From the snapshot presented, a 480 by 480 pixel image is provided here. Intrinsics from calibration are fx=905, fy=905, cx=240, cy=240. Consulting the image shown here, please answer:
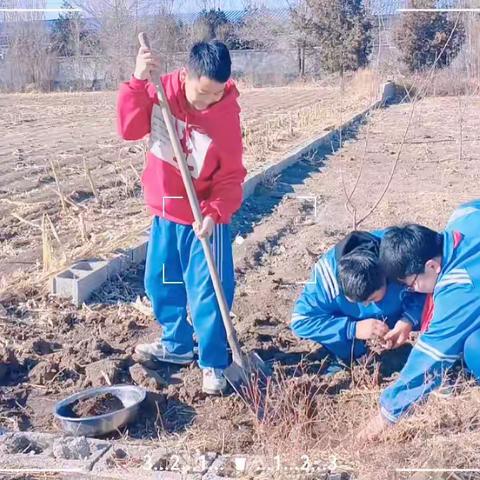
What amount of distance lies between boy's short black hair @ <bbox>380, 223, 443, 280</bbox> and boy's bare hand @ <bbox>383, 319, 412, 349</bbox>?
2.35ft

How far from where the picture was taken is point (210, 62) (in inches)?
155

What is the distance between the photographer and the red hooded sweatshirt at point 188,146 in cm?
421

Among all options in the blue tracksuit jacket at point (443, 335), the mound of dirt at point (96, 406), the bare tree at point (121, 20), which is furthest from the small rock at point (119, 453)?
the bare tree at point (121, 20)

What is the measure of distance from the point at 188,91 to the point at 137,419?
1.50 metres

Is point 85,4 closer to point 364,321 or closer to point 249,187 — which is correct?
point 249,187

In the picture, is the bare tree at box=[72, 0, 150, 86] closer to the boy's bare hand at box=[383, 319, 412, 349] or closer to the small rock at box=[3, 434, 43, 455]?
the boy's bare hand at box=[383, 319, 412, 349]

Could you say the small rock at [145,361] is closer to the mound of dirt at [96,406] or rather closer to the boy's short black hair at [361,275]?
the mound of dirt at [96,406]

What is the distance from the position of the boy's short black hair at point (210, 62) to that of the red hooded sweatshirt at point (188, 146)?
0.23 m

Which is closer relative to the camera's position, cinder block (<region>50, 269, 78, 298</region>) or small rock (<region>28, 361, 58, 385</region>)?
small rock (<region>28, 361, 58, 385</region>)

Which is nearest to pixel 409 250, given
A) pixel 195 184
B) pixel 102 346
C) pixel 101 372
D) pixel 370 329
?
pixel 370 329

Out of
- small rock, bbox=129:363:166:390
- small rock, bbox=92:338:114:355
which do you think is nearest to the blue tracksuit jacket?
small rock, bbox=129:363:166:390

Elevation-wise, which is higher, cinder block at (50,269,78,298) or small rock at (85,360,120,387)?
cinder block at (50,269,78,298)

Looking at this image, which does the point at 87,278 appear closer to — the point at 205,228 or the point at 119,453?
the point at 205,228

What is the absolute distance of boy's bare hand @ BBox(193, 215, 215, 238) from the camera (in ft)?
13.3
